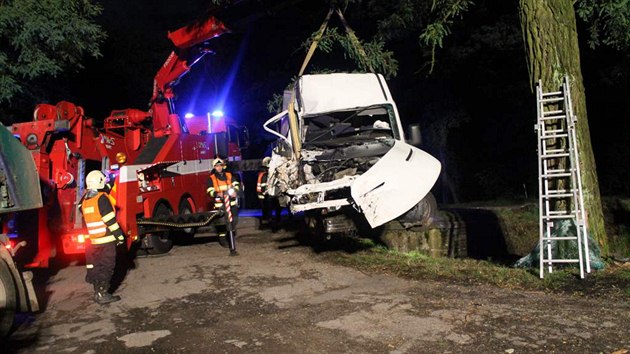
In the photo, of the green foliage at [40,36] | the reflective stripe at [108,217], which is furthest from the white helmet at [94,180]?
the green foliage at [40,36]

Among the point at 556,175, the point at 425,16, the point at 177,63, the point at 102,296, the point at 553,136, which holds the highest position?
the point at 425,16

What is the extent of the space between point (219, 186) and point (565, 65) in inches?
225

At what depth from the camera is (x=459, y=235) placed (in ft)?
38.8

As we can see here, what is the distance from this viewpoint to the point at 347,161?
8.30 meters

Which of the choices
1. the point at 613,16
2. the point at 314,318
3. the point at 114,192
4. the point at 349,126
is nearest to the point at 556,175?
the point at 613,16

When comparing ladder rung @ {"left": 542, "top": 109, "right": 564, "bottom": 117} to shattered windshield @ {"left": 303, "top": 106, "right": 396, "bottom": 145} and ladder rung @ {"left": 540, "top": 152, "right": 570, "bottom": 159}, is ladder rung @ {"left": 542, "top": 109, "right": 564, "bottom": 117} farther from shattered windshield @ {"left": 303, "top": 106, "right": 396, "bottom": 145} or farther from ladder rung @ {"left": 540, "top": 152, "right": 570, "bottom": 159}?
shattered windshield @ {"left": 303, "top": 106, "right": 396, "bottom": 145}

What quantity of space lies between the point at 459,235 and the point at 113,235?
7522 mm

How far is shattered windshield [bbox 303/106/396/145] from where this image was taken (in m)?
9.37

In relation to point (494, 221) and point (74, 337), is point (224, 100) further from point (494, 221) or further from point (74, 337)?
point (74, 337)

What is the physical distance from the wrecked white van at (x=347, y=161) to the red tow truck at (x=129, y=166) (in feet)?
5.46

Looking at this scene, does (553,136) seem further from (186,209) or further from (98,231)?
(186,209)

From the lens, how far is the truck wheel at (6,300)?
5516 mm

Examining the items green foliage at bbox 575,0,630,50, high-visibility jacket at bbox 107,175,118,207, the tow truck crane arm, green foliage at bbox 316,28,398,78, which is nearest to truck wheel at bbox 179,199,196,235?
the tow truck crane arm

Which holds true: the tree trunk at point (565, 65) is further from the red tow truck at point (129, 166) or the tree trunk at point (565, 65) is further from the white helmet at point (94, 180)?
the white helmet at point (94, 180)
